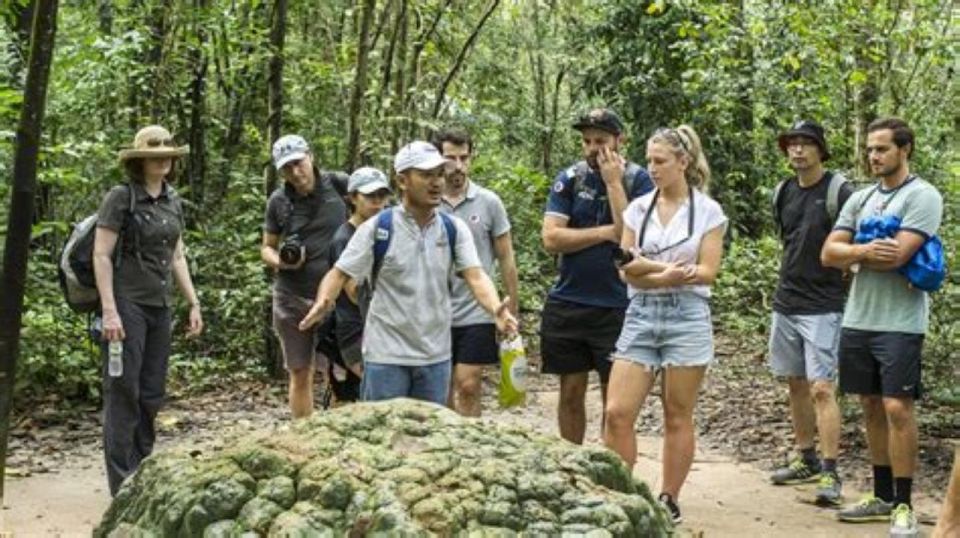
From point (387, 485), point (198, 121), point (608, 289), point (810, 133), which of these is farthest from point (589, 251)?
point (198, 121)

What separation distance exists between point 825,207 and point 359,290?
273cm

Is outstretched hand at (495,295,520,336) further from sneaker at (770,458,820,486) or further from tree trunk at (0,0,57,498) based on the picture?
sneaker at (770,458,820,486)

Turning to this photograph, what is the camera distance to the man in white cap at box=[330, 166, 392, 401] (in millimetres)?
7016

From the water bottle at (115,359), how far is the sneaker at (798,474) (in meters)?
3.94

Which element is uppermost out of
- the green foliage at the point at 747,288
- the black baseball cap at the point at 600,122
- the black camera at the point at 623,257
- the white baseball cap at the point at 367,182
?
the black baseball cap at the point at 600,122

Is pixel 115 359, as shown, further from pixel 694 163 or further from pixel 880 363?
pixel 880 363

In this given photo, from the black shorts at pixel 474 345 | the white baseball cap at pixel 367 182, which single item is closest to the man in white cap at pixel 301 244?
the white baseball cap at pixel 367 182

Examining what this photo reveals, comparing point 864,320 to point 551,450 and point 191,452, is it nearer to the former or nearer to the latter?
point 551,450

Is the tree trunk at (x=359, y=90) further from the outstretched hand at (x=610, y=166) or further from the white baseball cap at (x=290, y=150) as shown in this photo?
the outstretched hand at (x=610, y=166)

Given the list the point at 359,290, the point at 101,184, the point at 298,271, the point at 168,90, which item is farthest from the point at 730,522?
the point at 168,90

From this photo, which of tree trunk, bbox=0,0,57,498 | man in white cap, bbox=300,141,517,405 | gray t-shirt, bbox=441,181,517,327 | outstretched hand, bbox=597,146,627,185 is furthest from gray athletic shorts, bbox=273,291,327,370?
tree trunk, bbox=0,0,57,498

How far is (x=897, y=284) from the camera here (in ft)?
20.2

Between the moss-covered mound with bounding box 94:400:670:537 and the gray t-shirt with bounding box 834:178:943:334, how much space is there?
9.16ft

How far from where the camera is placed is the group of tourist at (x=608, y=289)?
18.6 feet
